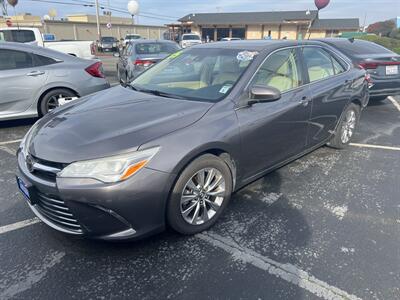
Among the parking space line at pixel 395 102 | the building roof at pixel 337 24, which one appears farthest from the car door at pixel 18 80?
the building roof at pixel 337 24

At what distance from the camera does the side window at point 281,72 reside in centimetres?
327

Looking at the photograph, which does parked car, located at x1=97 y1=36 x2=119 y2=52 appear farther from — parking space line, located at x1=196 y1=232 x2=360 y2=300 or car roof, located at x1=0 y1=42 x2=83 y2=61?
parking space line, located at x1=196 y1=232 x2=360 y2=300

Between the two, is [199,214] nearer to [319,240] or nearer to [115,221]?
[115,221]

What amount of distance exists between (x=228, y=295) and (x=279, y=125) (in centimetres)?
183

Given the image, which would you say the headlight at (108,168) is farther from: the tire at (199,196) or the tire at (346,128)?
the tire at (346,128)

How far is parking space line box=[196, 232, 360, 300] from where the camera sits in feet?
7.16

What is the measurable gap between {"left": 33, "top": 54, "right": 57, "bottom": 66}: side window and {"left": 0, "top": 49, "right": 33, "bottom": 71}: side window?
3.7 inches

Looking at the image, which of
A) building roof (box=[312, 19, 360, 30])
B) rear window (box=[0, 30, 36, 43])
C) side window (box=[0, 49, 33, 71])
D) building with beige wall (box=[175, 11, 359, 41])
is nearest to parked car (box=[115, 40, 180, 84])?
side window (box=[0, 49, 33, 71])

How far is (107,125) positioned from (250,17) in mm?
54106

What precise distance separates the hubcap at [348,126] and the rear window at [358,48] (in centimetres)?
306

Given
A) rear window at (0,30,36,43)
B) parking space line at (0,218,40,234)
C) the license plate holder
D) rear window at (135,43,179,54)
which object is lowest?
parking space line at (0,218,40,234)

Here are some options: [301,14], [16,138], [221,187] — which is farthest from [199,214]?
[301,14]

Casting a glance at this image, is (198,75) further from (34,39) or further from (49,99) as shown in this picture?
(34,39)

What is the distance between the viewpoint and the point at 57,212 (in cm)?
237
